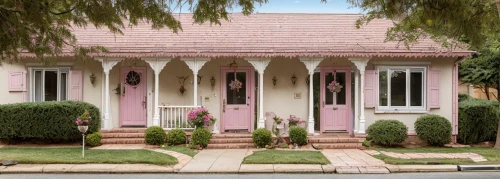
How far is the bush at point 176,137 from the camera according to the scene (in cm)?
1190

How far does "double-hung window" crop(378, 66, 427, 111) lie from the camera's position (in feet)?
42.4

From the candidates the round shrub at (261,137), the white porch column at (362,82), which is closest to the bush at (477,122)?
the white porch column at (362,82)

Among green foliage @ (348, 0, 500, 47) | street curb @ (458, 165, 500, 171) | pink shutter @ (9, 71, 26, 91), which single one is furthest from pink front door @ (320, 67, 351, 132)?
pink shutter @ (9, 71, 26, 91)

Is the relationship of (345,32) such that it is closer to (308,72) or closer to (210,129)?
(308,72)

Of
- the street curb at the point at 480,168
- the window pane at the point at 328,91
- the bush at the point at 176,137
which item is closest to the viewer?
the street curb at the point at 480,168

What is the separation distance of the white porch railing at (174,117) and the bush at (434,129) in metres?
6.92

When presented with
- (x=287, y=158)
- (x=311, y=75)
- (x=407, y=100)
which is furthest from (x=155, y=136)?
(x=407, y=100)

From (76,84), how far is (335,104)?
8537 mm

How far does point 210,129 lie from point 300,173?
5.18 metres

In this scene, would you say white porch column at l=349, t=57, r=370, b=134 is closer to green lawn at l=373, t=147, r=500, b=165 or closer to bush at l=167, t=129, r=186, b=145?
green lawn at l=373, t=147, r=500, b=165

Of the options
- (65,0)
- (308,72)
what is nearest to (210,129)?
(308,72)

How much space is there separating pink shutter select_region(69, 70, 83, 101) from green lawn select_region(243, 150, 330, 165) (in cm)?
665

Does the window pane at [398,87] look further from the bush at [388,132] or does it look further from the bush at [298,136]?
the bush at [298,136]

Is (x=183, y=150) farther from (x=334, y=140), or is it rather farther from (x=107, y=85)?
(x=334, y=140)
